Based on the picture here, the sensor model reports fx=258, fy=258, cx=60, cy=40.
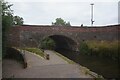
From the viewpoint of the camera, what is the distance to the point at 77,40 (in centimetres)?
4053

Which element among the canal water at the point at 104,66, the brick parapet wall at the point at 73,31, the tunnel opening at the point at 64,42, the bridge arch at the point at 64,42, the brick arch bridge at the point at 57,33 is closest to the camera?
the canal water at the point at 104,66

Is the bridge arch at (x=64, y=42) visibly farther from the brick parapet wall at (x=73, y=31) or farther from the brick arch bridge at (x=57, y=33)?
the brick parapet wall at (x=73, y=31)

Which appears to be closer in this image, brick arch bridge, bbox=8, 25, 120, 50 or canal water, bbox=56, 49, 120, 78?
canal water, bbox=56, 49, 120, 78

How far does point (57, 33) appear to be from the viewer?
39.2 m

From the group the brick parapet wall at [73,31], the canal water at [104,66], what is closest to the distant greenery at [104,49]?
the canal water at [104,66]

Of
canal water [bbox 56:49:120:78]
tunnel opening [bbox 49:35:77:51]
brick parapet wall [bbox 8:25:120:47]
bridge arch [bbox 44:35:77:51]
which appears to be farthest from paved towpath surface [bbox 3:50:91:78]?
tunnel opening [bbox 49:35:77:51]

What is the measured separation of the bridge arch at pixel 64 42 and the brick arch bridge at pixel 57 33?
498 mm

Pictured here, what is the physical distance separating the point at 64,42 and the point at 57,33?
32.6 ft

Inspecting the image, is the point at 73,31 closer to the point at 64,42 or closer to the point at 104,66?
the point at 64,42

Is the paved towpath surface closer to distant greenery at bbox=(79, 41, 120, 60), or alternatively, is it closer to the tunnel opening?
distant greenery at bbox=(79, 41, 120, 60)

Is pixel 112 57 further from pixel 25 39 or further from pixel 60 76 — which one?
pixel 25 39

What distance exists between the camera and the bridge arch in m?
41.4

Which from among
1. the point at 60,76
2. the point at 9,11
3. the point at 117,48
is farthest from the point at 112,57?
the point at 60,76

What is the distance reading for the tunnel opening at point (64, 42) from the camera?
42.2 meters
